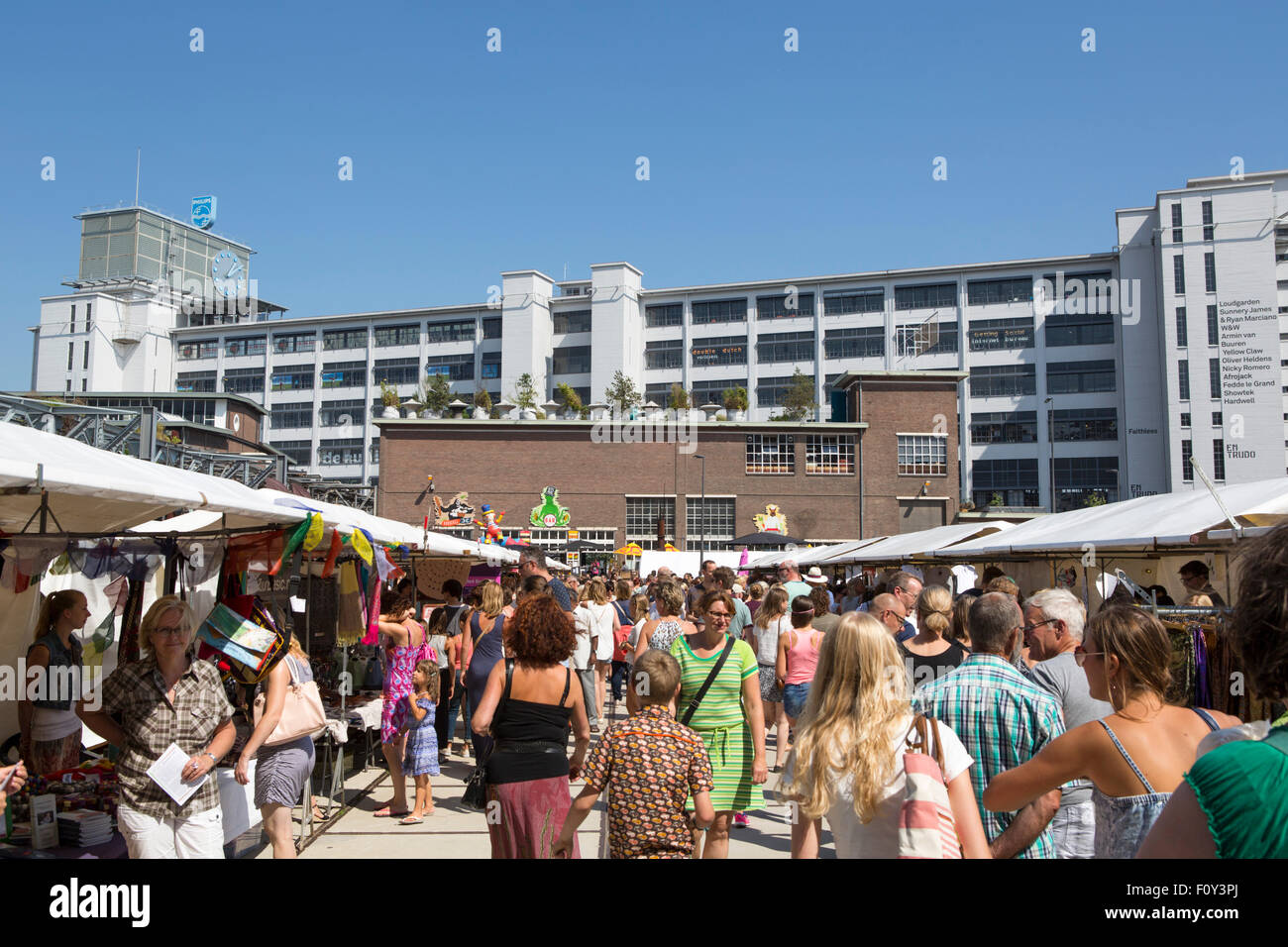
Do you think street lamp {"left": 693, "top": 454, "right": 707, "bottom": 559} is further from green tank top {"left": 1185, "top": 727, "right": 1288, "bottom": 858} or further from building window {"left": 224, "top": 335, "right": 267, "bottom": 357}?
building window {"left": 224, "top": 335, "right": 267, "bottom": 357}

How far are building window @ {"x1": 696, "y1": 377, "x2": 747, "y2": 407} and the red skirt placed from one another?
77915 millimetres

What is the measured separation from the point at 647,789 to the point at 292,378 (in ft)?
314

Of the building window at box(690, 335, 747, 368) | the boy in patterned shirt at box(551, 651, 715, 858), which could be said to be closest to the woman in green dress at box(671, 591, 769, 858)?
the boy in patterned shirt at box(551, 651, 715, 858)

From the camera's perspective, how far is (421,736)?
8.31 m

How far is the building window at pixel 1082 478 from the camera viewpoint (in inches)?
2911

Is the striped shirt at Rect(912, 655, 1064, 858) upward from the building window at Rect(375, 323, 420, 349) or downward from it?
downward

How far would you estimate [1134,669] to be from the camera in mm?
3125

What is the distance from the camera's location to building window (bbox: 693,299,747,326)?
273 feet

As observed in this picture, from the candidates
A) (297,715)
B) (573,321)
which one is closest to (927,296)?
(573,321)

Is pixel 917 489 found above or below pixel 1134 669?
above

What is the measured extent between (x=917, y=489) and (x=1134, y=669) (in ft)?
181

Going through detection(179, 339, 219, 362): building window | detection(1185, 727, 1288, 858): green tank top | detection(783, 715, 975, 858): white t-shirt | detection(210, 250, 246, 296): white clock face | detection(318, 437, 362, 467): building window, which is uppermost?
detection(210, 250, 246, 296): white clock face
